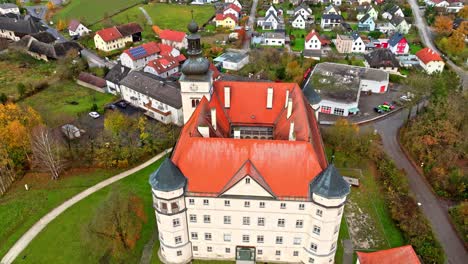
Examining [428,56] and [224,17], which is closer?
[428,56]

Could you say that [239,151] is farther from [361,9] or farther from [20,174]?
[361,9]

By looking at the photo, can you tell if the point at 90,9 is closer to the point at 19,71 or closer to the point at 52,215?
the point at 19,71

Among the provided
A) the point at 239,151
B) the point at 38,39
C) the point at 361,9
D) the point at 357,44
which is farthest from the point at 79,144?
the point at 361,9

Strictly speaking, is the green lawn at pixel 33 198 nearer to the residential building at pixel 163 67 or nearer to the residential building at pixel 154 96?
the residential building at pixel 154 96

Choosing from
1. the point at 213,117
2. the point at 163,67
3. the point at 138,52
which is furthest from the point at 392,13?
the point at 213,117

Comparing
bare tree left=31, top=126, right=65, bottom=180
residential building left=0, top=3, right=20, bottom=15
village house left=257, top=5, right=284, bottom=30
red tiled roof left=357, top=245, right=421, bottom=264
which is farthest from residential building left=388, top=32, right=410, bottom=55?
residential building left=0, top=3, right=20, bottom=15
